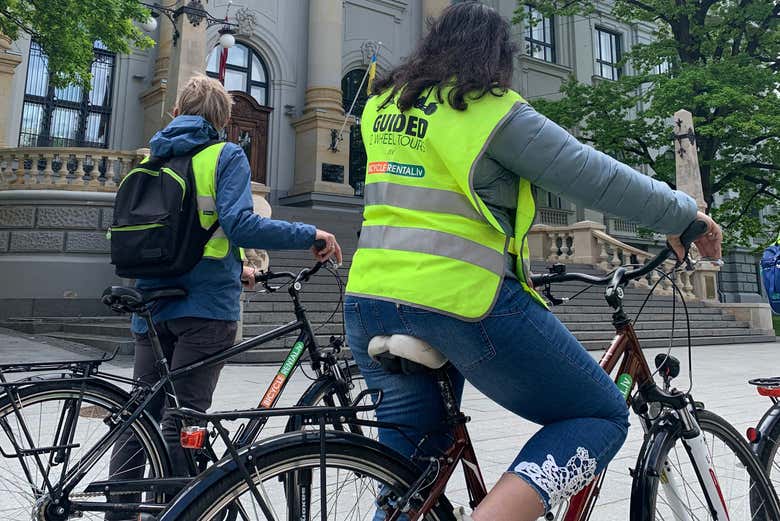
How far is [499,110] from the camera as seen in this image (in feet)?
5.41

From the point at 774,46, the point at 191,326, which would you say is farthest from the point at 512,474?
the point at 774,46

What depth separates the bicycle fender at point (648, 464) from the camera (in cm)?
196

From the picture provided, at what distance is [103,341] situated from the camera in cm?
978

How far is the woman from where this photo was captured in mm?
1621

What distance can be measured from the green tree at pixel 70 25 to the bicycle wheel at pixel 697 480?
1186cm

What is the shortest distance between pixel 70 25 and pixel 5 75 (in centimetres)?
563

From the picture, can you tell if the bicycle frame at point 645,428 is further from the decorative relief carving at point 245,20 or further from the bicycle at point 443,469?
the decorative relief carving at point 245,20

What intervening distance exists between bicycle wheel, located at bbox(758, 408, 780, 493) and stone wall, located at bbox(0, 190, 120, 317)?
1345 centimetres

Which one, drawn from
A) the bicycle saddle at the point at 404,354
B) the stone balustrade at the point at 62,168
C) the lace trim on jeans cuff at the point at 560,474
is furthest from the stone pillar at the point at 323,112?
the lace trim on jeans cuff at the point at 560,474

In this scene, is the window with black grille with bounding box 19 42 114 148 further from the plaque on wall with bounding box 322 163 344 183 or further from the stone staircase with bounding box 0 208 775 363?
the plaque on wall with bounding box 322 163 344 183

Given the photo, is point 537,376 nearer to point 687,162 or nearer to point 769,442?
point 769,442

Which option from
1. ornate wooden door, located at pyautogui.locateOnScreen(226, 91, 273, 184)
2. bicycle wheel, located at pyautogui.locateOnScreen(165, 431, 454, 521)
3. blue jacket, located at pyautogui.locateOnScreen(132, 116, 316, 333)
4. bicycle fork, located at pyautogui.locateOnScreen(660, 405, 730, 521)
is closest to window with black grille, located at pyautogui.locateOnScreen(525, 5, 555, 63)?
ornate wooden door, located at pyautogui.locateOnScreen(226, 91, 273, 184)

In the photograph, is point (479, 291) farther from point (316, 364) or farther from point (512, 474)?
point (316, 364)

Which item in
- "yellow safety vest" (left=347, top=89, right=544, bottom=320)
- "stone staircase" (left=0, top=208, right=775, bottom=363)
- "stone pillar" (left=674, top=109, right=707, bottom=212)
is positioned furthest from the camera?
"stone pillar" (left=674, top=109, right=707, bottom=212)
